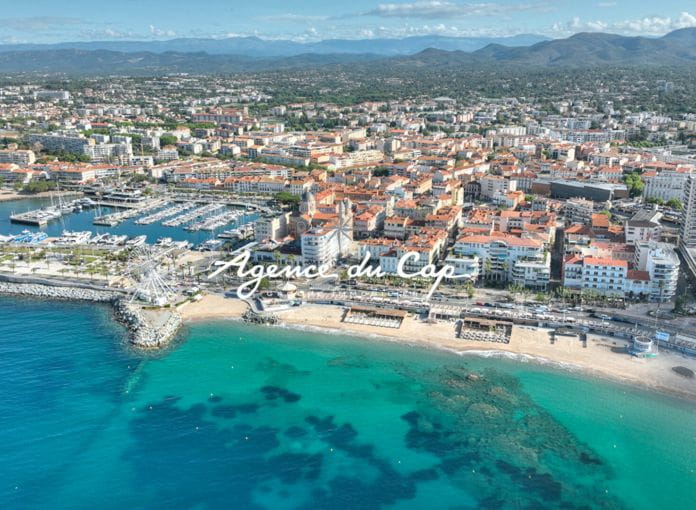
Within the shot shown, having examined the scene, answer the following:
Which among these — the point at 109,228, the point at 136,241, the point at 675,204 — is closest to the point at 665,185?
the point at 675,204

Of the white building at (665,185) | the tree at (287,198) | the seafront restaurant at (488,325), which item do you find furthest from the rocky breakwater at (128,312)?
the white building at (665,185)

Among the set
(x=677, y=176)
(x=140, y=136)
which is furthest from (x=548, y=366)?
(x=140, y=136)

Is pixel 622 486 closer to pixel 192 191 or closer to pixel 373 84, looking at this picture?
pixel 192 191

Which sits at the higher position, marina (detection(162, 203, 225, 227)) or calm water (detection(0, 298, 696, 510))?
marina (detection(162, 203, 225, 227))

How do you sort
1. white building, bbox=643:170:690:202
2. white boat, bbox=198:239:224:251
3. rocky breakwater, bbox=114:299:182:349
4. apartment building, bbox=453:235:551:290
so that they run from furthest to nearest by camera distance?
white building, bbox=643:170:690:202 < white boat, bbox=198:239:224:251 < apartment building, bbox=453:235:551:290 < rocky breakwater, bbox=114:299:182:349

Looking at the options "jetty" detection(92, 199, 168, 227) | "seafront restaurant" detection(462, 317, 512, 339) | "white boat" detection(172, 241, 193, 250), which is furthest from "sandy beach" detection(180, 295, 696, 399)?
"jetty" detection(92, 199, 168, 227)

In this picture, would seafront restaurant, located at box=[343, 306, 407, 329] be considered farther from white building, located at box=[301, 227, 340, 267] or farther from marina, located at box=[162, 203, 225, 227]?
marina, located at box=[162, 203, 225, 227]
